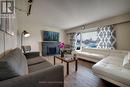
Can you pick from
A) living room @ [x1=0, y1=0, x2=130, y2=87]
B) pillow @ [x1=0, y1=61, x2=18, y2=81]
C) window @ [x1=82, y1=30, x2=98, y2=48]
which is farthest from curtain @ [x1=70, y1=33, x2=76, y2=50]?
pillow @ [x1=0, y1=61, x2=18, y2=81]

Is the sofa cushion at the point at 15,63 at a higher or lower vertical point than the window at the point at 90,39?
lower

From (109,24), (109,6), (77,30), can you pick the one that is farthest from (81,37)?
(109,6)

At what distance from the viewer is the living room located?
1.20 m

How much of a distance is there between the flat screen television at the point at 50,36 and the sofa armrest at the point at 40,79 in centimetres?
468

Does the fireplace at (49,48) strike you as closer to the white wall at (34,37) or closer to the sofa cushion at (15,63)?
the white wall at (34,37)

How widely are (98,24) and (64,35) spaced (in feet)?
10.8

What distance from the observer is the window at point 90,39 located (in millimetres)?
5030

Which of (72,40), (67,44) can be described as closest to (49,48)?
(67,44)

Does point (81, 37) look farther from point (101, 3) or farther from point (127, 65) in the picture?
point (127, 65)

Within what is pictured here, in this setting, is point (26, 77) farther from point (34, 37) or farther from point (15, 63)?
point (34, 37)

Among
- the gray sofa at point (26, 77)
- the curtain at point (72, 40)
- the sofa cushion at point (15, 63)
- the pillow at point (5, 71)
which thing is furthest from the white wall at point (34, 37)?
the pillow at point (5, 71)

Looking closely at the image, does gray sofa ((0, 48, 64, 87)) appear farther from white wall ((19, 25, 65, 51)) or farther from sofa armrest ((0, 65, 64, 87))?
white wall ((19, 25, 65, 51))

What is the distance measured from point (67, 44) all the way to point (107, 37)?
339 cm

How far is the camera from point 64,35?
7.00 metres
